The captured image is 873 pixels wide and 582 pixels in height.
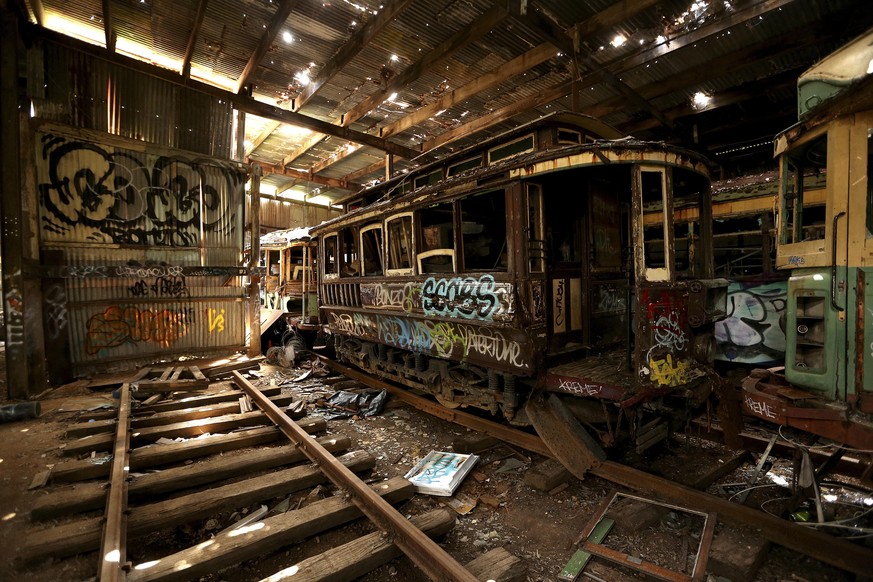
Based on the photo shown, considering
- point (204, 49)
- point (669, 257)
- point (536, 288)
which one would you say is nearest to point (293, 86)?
point (204, 49)

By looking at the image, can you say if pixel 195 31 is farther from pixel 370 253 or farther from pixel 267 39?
pixel 370 253

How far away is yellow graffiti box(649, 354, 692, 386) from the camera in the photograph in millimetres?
3920

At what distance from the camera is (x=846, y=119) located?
2.75 meters

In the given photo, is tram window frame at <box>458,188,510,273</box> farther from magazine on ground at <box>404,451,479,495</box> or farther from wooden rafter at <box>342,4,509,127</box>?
magazine on ground at <box>404,451,479,495</box>

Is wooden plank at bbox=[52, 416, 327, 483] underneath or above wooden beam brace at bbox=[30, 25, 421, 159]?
underneath

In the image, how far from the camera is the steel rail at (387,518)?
2.52 m

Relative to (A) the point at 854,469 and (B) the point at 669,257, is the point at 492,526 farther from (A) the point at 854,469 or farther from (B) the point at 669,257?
(A) the point at 854,469

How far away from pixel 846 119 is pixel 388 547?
4423 mm

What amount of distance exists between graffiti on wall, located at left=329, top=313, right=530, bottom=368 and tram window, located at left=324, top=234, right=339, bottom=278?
1.63 meters

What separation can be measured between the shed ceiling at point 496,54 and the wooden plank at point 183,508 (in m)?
6.49

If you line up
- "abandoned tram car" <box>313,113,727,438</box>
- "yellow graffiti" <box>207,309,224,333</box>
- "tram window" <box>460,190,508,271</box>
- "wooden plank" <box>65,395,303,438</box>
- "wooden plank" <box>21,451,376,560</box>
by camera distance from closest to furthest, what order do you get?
"wooden plank" <box>21,451,376,560</box>, "abandoned tram car" <box>313,113,727,438</box>, "wooden plank" <box>65,395,303,438</box>, "tram window" <box>460,190,508,271</box>, "yellow graffiti" <box>207,309,224,333</box>

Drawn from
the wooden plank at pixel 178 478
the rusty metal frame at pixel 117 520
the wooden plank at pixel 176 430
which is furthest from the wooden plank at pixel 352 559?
the wooden plank at pixel 176 430

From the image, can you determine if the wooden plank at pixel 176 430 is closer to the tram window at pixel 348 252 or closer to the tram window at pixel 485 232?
the tram window at pixel 348 252

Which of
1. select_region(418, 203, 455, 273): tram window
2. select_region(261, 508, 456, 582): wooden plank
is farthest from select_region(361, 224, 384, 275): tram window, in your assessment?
select_region(261, 508, 456, 582): wooden plank
